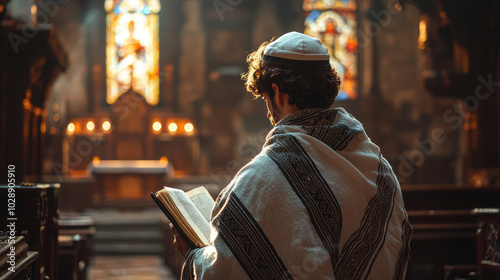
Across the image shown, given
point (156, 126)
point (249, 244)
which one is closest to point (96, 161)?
→ point (156, 126)

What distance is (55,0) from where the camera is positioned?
43.4 ft

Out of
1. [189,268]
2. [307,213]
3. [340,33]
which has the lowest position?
[189,268]

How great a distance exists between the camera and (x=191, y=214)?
1572 mm

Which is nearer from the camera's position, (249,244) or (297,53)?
(249,244)

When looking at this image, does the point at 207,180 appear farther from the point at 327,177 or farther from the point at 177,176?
the point at 327,177

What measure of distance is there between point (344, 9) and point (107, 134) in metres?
5.66

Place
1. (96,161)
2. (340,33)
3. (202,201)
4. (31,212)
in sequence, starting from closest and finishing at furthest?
(202,201), (31,212), (96,161), (340,33)

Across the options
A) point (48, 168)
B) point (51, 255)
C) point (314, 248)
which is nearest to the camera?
point (314, 248)

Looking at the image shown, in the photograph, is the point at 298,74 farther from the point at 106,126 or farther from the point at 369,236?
the point at 106,126

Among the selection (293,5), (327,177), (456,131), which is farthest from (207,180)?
(327,177)

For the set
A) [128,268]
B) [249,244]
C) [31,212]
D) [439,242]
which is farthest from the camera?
[128,268]

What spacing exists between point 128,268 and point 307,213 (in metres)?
5.99

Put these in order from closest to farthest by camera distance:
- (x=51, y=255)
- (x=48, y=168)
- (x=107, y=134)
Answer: (x=51, y=255), (x=48, y=168), (x=107, y=134)
